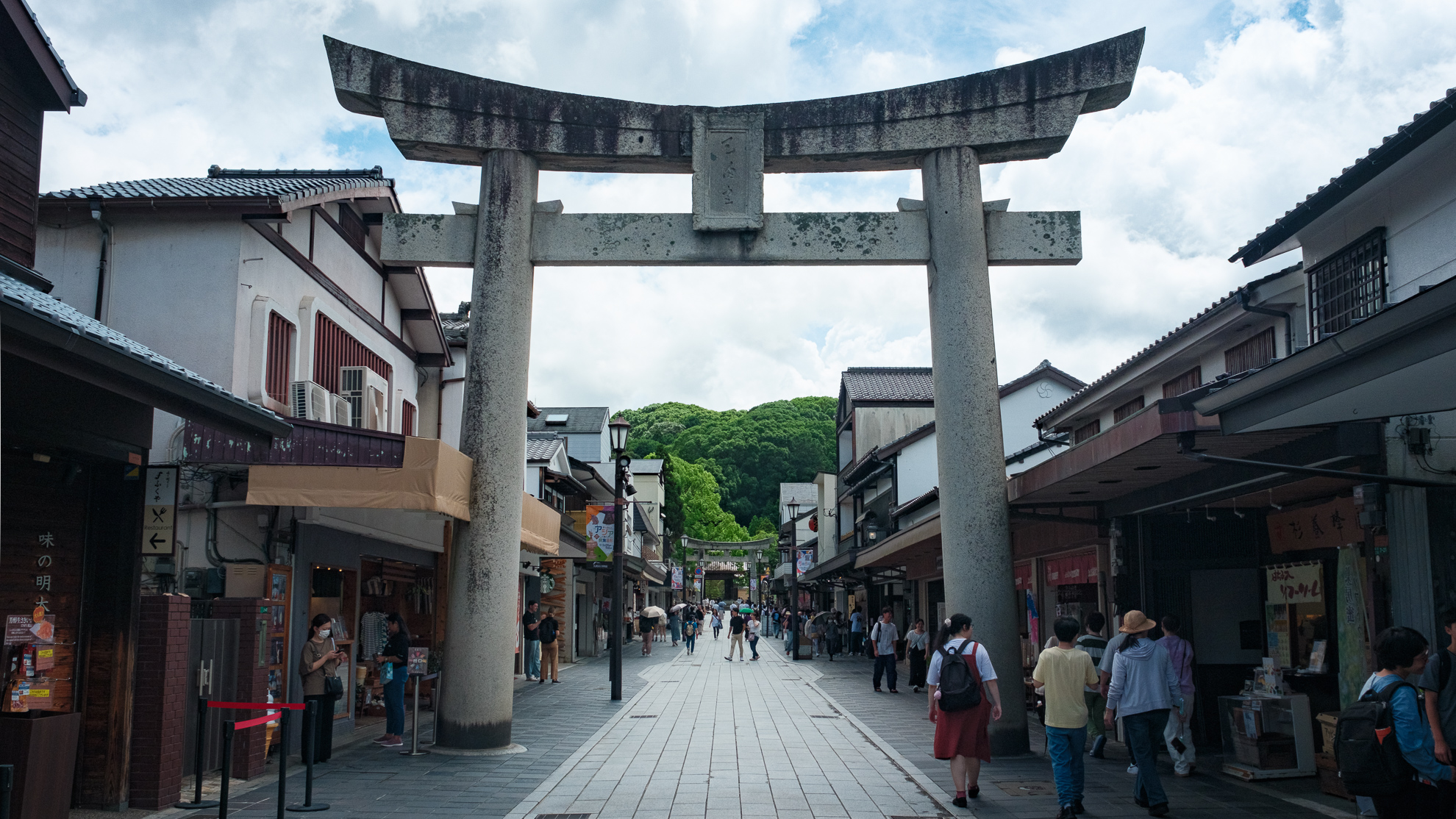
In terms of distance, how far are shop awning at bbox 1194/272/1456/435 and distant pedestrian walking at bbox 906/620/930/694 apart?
1583cm

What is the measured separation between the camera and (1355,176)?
1074cm

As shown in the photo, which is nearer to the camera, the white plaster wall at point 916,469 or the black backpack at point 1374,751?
the black backpack at point 1374,751

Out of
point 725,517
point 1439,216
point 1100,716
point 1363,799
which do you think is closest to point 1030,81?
point 1439,216

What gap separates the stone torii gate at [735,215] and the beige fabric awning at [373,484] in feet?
4.52

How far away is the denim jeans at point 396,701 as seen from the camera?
45.4 ft

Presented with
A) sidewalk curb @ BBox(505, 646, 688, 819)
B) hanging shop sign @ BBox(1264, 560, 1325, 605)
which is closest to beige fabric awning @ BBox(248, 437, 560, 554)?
sidewalk curb @ BBox(505, 646, 688, 819)

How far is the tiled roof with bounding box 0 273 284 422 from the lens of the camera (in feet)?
19.0

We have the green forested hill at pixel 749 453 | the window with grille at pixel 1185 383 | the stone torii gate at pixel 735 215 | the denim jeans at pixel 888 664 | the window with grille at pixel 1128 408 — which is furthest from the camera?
the green forested hill at pixel 749 453

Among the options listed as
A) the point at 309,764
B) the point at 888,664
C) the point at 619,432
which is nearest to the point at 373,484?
the point at 309,764

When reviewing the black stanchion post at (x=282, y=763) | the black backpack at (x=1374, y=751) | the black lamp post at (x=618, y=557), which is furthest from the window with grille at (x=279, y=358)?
the black backpack at (x=1374, y=751)

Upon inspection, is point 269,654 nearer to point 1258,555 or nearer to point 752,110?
point 752,110

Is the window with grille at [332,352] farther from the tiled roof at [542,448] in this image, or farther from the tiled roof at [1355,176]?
the tiled roof at [1355,176]

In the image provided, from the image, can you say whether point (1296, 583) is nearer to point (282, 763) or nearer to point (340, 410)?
point (282, 763)

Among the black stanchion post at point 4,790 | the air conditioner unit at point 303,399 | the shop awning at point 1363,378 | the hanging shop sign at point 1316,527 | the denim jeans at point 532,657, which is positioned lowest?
the denim jeans at point 532,657
